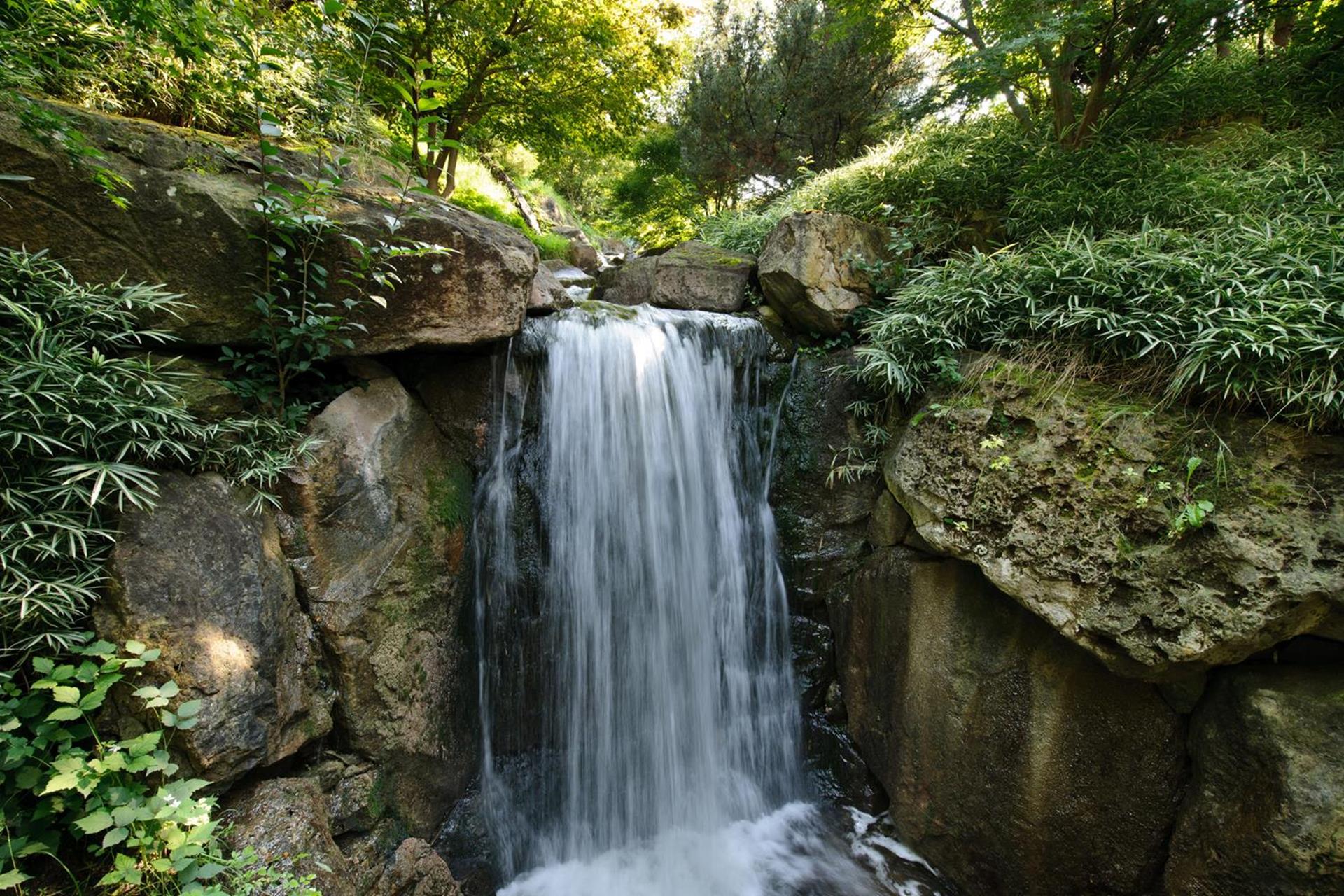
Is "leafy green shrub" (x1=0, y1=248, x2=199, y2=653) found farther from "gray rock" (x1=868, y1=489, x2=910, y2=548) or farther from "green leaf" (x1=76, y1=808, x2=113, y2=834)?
"gray rock" (x1=868, y1=489, x2=910, y2=548)

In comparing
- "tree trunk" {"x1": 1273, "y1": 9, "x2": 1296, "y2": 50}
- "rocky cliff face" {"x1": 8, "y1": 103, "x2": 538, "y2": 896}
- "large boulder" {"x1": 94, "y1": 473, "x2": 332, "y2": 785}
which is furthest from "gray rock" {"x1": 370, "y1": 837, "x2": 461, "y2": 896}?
"tree trunk" {"x1": 1273, "y1": 9, "x2": 1296, "y2": 50}

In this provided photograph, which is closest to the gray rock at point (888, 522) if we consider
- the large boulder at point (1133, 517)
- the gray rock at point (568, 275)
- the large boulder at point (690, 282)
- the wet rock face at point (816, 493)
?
the wet rock face at point (816, 493)

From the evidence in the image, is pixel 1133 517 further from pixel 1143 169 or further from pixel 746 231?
pixel 746 231

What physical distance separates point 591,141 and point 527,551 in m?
7.65

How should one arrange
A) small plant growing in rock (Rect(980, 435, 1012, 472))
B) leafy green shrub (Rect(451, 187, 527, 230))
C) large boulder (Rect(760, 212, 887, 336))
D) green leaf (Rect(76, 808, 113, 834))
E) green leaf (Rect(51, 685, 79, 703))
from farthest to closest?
leafy green shrub (Rect(451, 187, 527, 230)), large boulder (Rect(760, 212, 887, 336)), small plant growing in rock (Rect(980, 435, 1012, 472)), green leaf (Rect(51, 685, 79, 703)), green leaf (Rect(76, 808, 113, 834))

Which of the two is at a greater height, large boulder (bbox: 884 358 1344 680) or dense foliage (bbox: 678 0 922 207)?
dense foliage (bbox: 678 0 922 207)

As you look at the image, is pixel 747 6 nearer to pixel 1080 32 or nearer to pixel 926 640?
pixel 1080 32

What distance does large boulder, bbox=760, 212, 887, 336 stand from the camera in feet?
15.6

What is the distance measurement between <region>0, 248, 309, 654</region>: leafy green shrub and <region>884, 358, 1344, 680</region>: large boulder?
4401mm

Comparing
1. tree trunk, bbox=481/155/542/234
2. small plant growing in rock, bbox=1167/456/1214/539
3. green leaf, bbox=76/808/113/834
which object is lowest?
green leaf, bbox=76/808/113/834

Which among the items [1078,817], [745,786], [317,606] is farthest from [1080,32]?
[317,606]

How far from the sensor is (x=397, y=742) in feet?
10.5

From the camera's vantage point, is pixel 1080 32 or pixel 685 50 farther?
pixel 685 50

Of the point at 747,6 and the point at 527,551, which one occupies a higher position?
the point at 747,6
